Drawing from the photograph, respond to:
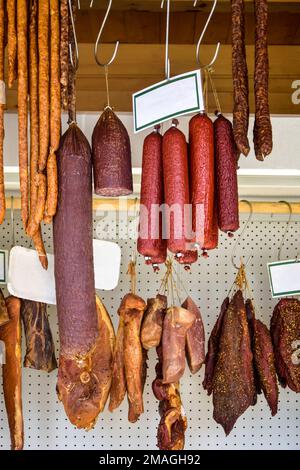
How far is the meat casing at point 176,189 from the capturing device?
1683mm

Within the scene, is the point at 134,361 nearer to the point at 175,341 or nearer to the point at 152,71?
the point at 175,341

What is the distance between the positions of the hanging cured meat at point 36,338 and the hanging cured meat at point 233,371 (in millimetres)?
689

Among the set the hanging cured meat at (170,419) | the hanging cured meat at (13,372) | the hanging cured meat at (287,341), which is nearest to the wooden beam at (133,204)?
the hanging cured meat at (287,341)

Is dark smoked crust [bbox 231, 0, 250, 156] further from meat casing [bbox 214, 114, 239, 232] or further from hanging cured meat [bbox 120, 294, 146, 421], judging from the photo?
hanging cured meat [bbox 120, 294, 146, 421]

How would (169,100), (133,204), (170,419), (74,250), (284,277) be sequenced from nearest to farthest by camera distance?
(74,250), (169,100), (170,419), (284,277), (133,204)

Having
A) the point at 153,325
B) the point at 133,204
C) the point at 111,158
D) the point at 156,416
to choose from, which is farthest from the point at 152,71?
the point at 156,416

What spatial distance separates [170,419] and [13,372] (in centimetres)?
62

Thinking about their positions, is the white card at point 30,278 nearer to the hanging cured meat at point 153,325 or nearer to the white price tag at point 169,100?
the hanging cured meat at point 153,325

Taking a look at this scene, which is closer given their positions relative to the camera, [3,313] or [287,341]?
[3,313]

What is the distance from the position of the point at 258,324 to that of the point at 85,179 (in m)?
1.14

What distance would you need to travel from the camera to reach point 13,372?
7.50 ft

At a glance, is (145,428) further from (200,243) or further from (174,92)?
(174,92)

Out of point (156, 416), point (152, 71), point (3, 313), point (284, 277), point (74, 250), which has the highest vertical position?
point (152, 71)

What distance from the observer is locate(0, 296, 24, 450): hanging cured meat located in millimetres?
2209
